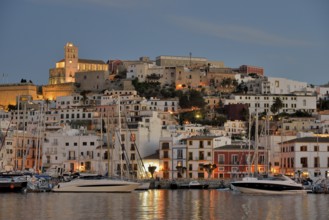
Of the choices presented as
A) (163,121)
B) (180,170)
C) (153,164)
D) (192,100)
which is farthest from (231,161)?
(192,100)

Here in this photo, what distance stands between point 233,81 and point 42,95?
32.1 metres

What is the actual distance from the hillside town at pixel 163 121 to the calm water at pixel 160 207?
10.8 metres

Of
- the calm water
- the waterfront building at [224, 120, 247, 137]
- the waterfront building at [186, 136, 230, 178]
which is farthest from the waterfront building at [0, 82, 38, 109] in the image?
the calm water

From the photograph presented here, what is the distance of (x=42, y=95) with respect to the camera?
13188 centimetres

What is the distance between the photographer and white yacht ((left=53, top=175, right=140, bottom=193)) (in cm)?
5531

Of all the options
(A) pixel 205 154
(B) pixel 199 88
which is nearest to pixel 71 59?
(B) pixel 199 88


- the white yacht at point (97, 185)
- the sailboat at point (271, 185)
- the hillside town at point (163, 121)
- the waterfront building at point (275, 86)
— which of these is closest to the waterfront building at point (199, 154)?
the hillside town at point (163, 121)

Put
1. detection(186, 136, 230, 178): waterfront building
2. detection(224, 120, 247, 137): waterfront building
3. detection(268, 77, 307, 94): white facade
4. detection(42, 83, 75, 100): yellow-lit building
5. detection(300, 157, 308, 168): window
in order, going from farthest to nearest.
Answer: detection(42, 83, 75, 100): yellow-lit building < detection(268, 77, 307, 94): white facade < detection(224, 120, 247, 137): waterfront building < detection(186, 136, 230, 178): waterfront building < detection(300, 157, 308, 168): window

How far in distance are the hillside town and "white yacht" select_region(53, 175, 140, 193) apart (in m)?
3.66

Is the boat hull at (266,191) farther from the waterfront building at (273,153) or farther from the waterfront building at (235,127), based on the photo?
the waterfront building at (235,127)

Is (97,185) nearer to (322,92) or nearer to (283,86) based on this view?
(283,86)

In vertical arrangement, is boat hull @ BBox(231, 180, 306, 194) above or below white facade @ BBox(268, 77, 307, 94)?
below

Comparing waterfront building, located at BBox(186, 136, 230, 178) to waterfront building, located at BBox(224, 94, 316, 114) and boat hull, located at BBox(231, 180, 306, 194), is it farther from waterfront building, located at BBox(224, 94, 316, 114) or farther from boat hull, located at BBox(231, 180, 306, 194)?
waterfront building, located at BBox(224, 94, 316, 114)

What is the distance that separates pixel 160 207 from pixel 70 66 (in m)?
100
